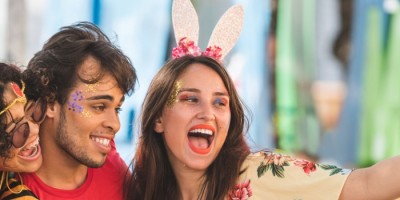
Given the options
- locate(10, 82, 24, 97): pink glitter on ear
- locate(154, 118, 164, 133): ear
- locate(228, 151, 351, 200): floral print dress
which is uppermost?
locate(10, 82, 24, 97): pink glitter on ear

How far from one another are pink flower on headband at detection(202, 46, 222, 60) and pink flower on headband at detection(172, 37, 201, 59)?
0.04m

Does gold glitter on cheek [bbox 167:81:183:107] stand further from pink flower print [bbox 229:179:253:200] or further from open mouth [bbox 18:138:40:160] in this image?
open mouth [bbox 18:138:40:160]

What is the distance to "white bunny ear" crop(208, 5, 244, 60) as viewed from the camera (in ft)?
12.9

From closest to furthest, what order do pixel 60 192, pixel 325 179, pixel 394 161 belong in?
pixel 394 161, pixel 325 179, pixel 60 192

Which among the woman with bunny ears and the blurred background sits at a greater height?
the blurred background

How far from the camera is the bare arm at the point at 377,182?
3.11 m

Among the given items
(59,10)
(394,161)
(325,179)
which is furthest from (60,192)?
(59,10)

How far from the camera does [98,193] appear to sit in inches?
148

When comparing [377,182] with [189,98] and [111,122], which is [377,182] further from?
[111,122]

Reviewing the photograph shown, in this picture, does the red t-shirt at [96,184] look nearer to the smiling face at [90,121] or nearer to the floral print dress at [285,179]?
the smiling face at [90,121]

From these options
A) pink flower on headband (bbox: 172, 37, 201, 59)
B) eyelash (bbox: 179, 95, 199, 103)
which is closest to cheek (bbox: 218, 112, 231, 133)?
eyelash (bbox: 179, 95, 199, 103)

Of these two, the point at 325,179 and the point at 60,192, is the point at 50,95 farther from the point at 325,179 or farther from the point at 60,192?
the point at 325,179

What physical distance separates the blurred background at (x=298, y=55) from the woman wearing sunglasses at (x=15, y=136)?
3.53m

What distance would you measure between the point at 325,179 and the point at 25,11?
4.43m
